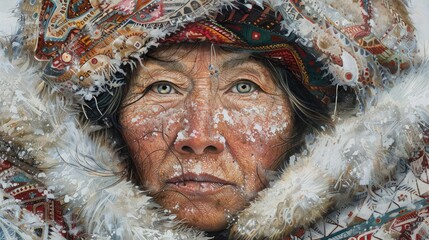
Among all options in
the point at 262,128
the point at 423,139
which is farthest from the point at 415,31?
the point at 262,128

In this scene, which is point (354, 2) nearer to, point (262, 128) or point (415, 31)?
point (415, 31)

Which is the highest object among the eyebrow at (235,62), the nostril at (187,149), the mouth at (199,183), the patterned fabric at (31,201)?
the eyebrow at (235,62)

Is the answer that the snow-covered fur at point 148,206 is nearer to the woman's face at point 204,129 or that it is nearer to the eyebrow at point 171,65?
the woman's face at point 204,129

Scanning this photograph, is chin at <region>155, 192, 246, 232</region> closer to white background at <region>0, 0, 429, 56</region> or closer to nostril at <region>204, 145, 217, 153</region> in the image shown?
nostril at <region>204, 145, 217, 153</region>

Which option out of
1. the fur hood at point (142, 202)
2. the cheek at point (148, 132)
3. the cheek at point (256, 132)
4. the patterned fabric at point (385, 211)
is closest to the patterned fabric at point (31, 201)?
the fur hood at point (142, 202)

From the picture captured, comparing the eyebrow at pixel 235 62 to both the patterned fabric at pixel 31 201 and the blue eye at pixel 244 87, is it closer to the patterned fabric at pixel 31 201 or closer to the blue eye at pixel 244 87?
the blue eye at pixel 244 87

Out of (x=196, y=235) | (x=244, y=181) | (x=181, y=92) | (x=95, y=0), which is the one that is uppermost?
(x=95, y=0)

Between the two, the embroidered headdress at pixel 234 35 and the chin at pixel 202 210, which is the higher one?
the embroidered headdress at pixel 234 35
